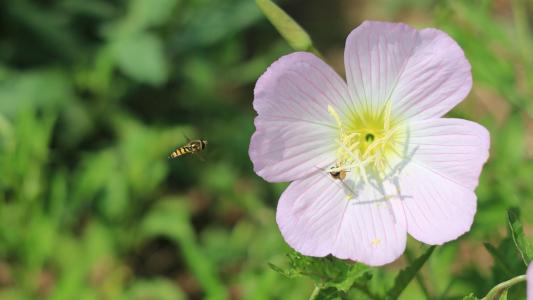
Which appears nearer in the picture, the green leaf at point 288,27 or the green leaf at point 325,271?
the green leaf at point 325,271

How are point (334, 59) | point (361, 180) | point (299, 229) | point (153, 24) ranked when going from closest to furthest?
point (299, 229) < point (361, 180) < point (153, 24) < point (334, 59)

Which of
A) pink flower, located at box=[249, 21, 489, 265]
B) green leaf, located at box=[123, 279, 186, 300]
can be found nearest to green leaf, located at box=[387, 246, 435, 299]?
pink flower, located at box=[249, 21, 489, 265]

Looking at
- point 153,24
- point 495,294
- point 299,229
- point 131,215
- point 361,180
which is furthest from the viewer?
point 153,24

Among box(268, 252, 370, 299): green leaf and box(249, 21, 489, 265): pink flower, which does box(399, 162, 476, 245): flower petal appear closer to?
box(249, 21, 489, 265): pink flower

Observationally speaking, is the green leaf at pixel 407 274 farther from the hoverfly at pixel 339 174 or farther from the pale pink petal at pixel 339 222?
the hoverfly at pixel 339 174

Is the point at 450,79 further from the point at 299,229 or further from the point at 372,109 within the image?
the point at 299,229

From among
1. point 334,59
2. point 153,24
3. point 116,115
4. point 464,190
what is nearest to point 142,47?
point 153,24

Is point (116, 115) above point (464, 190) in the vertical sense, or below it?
below

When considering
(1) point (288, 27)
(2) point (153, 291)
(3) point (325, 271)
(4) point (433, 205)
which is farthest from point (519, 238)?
(2) point (153, 291)

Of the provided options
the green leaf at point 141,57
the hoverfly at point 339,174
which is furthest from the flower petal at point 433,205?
the green leaf at point 141,57
